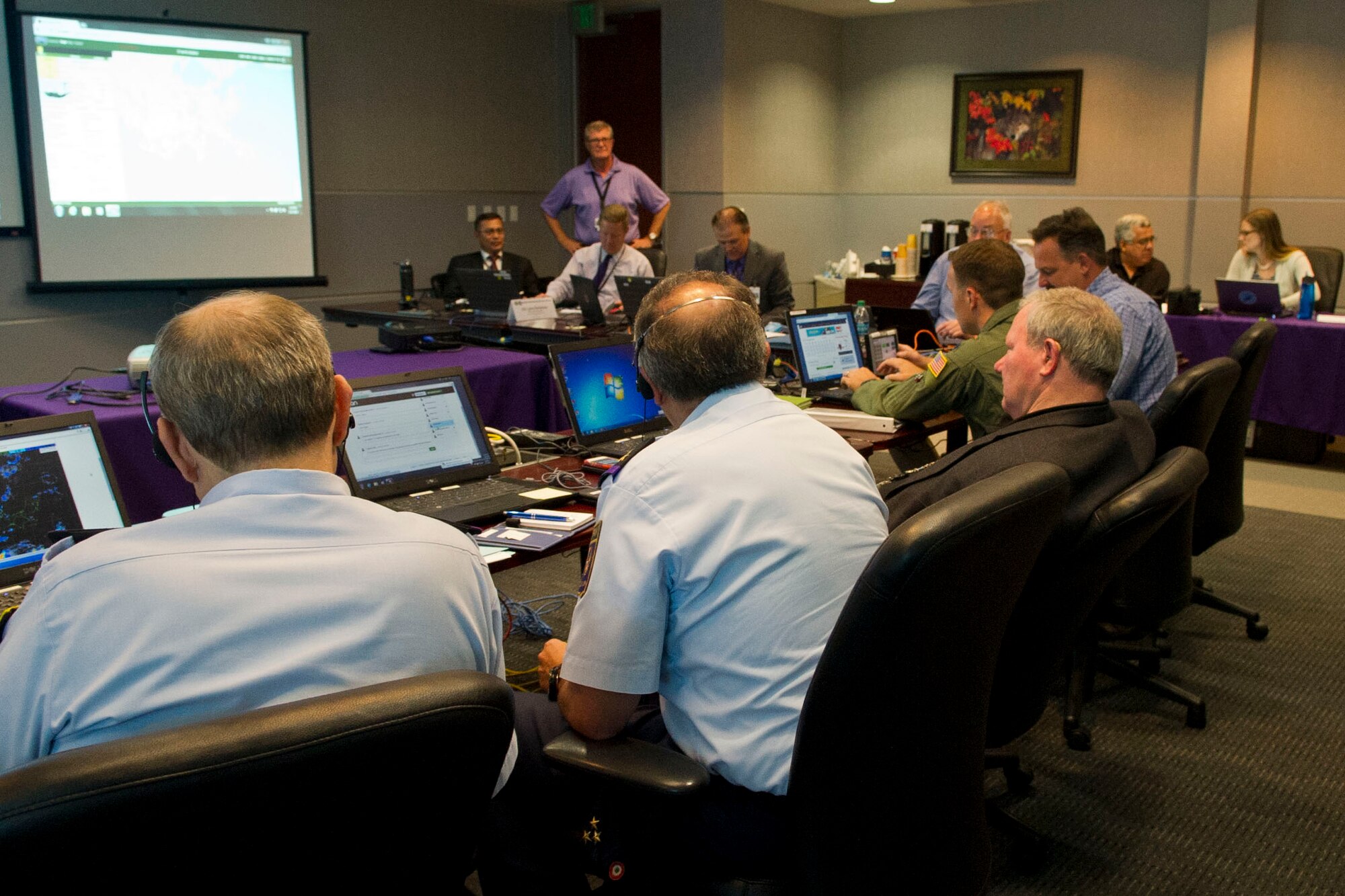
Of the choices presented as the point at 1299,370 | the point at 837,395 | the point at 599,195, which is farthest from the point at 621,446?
the point at 599,195

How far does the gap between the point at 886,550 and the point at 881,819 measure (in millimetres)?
384

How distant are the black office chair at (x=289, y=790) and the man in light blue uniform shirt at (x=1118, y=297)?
2948mm

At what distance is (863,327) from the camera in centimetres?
457

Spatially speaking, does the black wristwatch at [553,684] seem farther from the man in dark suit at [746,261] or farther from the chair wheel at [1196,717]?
the man in dark suit at [746,261]

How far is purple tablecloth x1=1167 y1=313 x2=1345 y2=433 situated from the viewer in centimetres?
527

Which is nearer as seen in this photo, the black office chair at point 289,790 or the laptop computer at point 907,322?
the black office chair at point 289,790

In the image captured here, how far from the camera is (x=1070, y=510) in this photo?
210 centimetres

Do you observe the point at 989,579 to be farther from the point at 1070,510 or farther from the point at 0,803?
the point at 0,803

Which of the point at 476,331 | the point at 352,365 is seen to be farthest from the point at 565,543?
the point at 476,331

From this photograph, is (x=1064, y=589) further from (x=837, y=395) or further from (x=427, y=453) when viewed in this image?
(x=837, y=395)

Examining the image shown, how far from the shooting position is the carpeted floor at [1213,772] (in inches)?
90.8

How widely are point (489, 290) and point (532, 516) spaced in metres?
3.55

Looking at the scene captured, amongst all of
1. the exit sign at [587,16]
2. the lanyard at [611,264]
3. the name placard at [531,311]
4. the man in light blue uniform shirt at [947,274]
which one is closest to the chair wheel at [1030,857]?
the man in light blue uniform shirt at [947,274]

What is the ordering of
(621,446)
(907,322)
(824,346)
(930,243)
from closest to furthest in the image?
(621,446)
(824,346)
(907,322)
(930,243)
